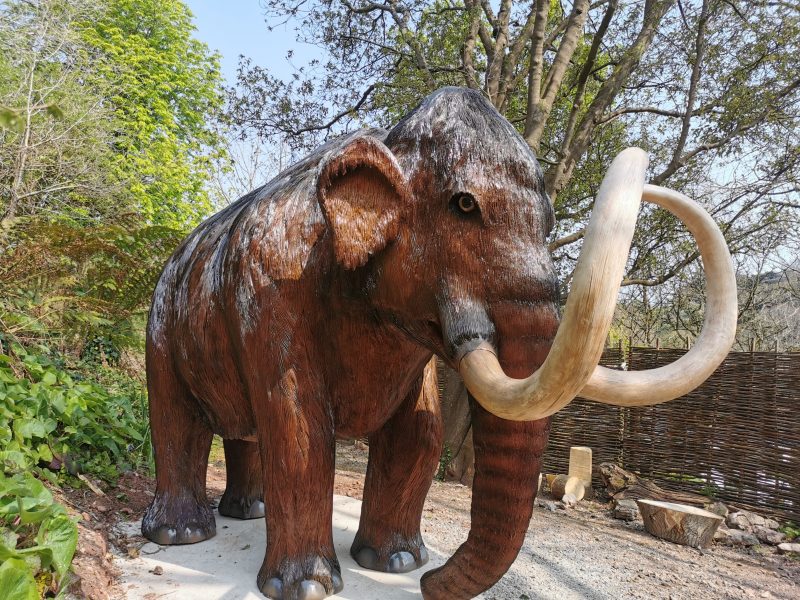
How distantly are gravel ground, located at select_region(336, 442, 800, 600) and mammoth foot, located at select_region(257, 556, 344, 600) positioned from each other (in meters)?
0.62

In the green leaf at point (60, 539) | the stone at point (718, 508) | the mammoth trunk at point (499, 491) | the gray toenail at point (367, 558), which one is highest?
the mammoth trunk at point (499, 491)

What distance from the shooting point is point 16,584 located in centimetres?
140

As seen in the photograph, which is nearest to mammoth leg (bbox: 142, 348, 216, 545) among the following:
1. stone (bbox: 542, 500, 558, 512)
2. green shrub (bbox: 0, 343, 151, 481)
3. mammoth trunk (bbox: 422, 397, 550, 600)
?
green shrub (bbox: 0, 343, 151, 481)

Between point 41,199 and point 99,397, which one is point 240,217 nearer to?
point 99,397

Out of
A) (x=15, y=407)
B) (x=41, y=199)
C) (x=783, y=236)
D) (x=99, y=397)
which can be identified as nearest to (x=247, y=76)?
(x=41, y=199)

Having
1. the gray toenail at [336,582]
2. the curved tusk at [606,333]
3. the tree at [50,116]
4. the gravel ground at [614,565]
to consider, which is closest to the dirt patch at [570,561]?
the gravel ground at [614,565]

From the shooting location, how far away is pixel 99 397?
360cm

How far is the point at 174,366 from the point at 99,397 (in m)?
1.50

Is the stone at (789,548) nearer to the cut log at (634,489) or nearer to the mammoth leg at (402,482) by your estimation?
the cut log at (634,489)

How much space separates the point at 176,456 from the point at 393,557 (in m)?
0.99

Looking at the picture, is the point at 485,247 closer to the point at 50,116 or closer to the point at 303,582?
the point at 303,582

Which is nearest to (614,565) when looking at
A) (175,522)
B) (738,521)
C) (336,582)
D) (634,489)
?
(336,582)

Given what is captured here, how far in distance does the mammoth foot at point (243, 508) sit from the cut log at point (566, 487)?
4.50 m

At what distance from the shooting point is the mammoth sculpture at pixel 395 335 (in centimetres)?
138
